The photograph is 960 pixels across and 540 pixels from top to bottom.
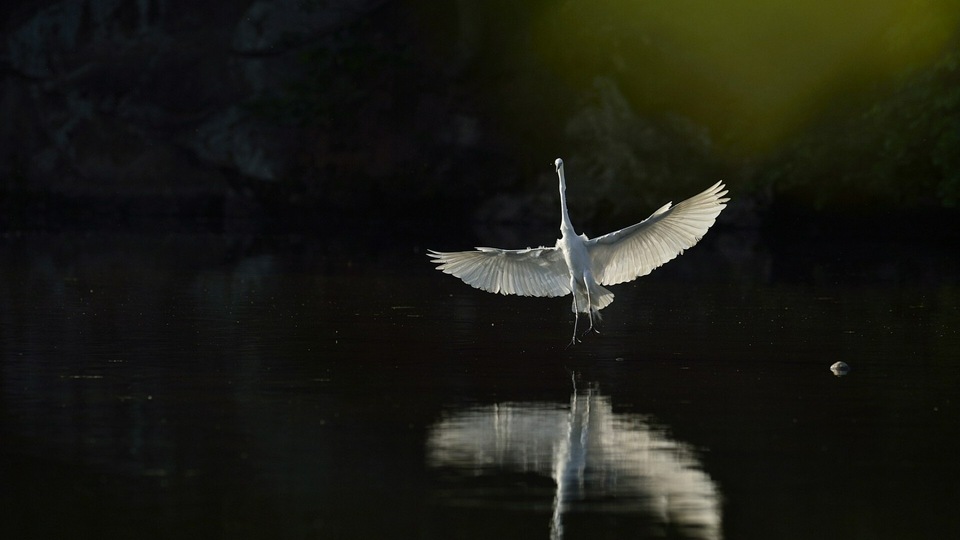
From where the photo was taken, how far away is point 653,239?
12758 millimetres

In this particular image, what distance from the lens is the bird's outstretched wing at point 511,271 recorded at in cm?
1311

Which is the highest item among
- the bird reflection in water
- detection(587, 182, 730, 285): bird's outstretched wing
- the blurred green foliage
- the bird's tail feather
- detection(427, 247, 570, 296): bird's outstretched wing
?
the blurred green foliage

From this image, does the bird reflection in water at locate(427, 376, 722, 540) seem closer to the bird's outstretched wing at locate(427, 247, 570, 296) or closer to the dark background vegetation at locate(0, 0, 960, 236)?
the bird's outstretched wing at locate(427, 247, 570, 296)

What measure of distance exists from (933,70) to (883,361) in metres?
14.9

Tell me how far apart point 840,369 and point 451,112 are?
24642mm

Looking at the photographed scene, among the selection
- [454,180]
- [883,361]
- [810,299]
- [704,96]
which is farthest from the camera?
[454,180]

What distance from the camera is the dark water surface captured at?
22.1 feet

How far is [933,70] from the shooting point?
2525 centimetres

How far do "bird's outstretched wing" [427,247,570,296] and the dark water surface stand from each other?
18.6 inches

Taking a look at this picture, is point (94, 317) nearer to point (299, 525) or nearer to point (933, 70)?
point (299, 525)

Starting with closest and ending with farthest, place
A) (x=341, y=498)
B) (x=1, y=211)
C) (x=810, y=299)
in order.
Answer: (x=341, y=498) < (x=810, y=299) < (x=1, y=211)

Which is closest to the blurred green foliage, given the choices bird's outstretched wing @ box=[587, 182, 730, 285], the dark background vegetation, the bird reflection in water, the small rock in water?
the dark background vegetation

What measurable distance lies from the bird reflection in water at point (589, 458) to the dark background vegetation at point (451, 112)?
18.4 m

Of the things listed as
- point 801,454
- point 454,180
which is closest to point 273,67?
point 454,180
